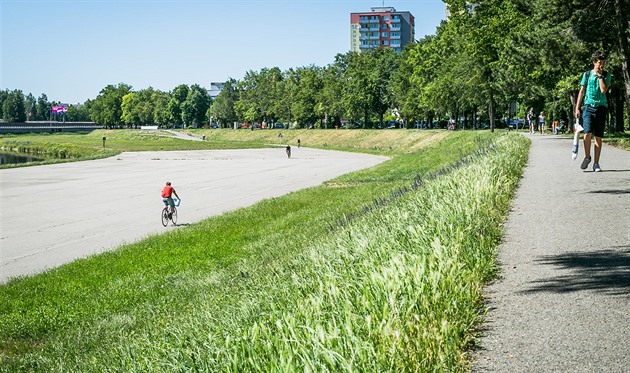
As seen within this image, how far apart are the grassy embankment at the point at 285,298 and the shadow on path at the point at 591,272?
61cm

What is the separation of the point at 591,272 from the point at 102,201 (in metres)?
29.1

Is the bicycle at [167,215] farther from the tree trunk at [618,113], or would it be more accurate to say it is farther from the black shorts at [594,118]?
the tree trunk at [618,113]

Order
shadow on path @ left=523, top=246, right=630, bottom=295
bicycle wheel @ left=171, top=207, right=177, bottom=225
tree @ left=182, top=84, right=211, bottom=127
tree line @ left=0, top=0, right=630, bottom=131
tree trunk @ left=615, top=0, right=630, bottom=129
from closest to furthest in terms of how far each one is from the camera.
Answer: shadow on path @ left=523, top=246, right=630, bottom=295
bicycle wheel @ left=171, top=207, right=177, bottom=225
tree trunk @ left=615, top=0, right=630, bottom=129
tree line @ left=0, top=0, right=630, bottom=131
tree @ left=182, top=84, right=211, bottom=127

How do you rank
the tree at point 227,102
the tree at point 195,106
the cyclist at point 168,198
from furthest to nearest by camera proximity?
the tree at point 195,106 → the tree at point 227,102 → the cyclist at point 168,198

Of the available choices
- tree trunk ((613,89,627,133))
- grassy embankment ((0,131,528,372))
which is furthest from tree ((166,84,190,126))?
grassy embankment ((0,131,528,372))

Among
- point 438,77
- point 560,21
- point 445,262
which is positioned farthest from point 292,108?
point 445,262

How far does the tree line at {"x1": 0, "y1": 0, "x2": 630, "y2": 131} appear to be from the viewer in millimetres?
28547

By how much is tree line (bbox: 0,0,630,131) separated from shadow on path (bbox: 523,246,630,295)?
69.0 feet

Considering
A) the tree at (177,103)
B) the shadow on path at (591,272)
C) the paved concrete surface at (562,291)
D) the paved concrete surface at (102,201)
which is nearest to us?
the paved concrete surface at (562,291)

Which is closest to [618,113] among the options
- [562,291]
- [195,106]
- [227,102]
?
[562,291]

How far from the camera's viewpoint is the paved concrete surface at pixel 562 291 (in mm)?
4117

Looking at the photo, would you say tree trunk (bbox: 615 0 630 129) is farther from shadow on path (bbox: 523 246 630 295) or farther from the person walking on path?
shadow on path (bbox: 523 246 630 295)

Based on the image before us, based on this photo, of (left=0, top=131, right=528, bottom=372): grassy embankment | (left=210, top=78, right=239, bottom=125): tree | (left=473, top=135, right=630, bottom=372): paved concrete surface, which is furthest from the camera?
(left=210, top=78, right=239, bottom=125): tree

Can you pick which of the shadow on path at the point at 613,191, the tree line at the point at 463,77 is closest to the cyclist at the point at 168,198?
the shadow on path at the point at 613,191
